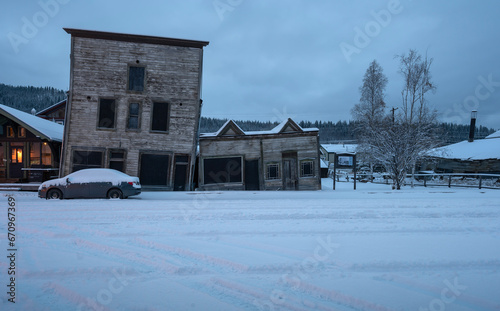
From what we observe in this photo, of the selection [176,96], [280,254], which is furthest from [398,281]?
[176,96]

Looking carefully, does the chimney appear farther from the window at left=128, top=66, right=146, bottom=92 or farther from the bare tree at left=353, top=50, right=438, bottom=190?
the window at left=128, top=66, right=146, bottom=92

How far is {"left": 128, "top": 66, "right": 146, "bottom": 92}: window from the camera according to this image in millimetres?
17047

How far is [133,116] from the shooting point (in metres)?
17.1

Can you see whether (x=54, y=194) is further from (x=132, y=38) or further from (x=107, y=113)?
(x=132, y=38)

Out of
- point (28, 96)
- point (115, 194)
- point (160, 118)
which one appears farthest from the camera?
point (28, 96)

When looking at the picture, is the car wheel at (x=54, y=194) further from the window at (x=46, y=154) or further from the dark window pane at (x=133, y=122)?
the window at (x=46, y=154)

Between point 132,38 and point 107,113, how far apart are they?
5386 mm

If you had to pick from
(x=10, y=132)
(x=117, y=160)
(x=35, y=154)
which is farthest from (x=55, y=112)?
(x=117, y=160)

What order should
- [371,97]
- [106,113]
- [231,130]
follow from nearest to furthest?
[106,113] < [231,130] < [371,97]

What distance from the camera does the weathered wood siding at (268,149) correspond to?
18.5 m

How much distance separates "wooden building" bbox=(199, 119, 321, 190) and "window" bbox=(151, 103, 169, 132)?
9.61 ft

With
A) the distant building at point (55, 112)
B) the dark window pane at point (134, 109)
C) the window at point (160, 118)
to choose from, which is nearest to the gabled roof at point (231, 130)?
the window at point (160, 118)

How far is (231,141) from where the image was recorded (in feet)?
61.4

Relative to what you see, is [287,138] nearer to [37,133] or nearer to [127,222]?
[127,222]
